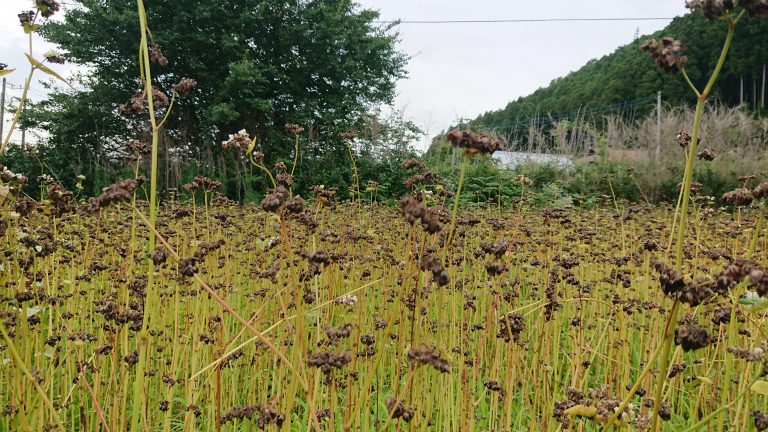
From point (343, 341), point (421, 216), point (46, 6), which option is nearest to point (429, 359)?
point (421, 216)

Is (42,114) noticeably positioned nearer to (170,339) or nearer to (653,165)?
(170,339)

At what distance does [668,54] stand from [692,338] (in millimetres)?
590

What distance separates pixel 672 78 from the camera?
33219 mm

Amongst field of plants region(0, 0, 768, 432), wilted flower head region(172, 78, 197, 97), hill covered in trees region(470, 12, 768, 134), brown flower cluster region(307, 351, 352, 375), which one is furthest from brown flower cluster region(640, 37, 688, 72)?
hill covered in trees region(470, 12, 768, 134)

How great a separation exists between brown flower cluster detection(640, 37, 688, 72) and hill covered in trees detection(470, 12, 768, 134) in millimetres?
29346

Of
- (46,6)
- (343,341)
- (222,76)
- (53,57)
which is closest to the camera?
(46,6)

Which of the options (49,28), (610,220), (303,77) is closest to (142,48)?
(610,220)

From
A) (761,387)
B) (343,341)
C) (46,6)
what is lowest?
(343,341)

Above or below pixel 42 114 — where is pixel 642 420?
below

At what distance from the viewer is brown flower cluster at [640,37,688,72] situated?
992 mm

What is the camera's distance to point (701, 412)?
9.03 feet

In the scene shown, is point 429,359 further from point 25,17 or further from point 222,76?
point 222,76

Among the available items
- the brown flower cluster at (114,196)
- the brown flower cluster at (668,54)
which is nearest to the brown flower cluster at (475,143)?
the brown flower cluster at (668,54)

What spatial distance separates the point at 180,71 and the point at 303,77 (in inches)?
178
